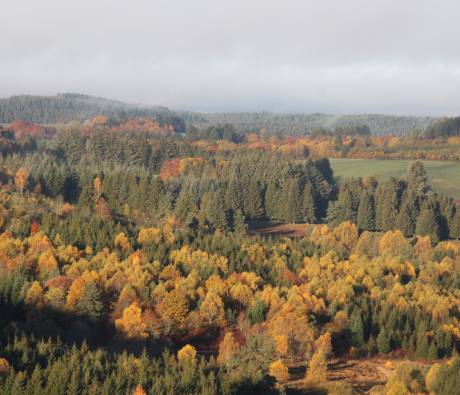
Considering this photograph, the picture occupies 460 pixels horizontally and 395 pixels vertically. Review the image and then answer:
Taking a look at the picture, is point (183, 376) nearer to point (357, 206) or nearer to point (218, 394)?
point (218, 394)

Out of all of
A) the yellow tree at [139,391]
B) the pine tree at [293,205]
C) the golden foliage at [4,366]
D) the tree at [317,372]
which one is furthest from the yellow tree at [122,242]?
→ the pine tree at [293,205]

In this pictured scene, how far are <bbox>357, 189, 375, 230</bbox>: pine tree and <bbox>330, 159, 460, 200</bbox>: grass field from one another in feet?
93.3

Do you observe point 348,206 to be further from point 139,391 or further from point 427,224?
point 139,391

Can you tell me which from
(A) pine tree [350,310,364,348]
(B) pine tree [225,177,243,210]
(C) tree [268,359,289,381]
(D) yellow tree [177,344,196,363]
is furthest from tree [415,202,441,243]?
(D) yellow tree [177,344,196,363]

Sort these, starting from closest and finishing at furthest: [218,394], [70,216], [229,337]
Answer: [218,394] → [229,337] → [70,216]

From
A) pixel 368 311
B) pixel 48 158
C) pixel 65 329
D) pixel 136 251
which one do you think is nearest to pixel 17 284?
pixel 65 329

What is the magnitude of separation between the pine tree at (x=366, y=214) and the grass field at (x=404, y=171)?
28.4 meters

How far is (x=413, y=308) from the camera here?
241 feet

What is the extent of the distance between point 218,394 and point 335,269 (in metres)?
46.2

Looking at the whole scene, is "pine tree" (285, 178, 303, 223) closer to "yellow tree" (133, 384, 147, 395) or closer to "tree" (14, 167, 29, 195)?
"tree" (14, 167, 29, 195)

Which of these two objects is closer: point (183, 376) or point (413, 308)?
point (183, 376)

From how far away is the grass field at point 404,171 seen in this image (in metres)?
163

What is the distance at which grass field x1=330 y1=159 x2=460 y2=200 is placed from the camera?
163 m

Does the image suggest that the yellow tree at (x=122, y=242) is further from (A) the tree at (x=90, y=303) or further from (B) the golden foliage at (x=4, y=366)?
(B) the golden foliage at (x=4, y=366)
